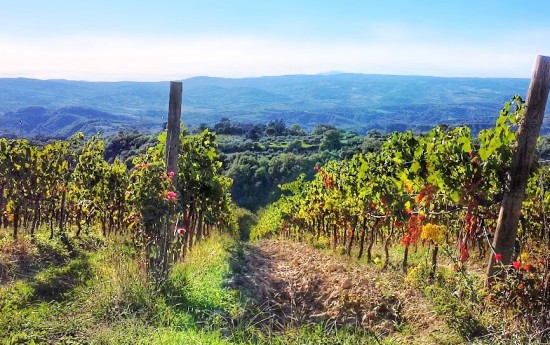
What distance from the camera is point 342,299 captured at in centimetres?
573

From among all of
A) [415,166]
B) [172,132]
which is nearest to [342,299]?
[415,166]

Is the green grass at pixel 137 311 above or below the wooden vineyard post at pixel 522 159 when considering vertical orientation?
below

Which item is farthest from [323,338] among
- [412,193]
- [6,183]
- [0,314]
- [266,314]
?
[6,183]

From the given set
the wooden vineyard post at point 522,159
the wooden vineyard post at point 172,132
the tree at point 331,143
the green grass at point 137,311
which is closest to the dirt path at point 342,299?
the green grass at point 137,311

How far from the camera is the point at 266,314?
219 inches

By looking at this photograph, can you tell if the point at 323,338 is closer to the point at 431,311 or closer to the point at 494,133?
the point at 431,311

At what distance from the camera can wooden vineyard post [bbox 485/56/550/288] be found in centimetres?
418

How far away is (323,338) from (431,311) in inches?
54.3

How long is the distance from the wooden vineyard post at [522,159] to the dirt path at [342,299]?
0.96 metres

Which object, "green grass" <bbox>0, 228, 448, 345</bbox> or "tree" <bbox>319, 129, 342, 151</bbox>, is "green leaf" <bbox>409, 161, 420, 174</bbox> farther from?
"tree" <bbox>319, 129, 342, 151</bbox>

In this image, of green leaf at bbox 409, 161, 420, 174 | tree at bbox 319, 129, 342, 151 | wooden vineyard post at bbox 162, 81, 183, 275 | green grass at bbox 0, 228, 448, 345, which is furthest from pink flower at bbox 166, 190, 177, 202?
tree at bbox 319, 129, 342, 151

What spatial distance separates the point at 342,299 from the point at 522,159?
264 cm

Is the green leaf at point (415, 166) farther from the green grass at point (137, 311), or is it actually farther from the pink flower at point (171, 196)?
the pink flower at point (171, 196)

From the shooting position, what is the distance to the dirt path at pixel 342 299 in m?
5.01
